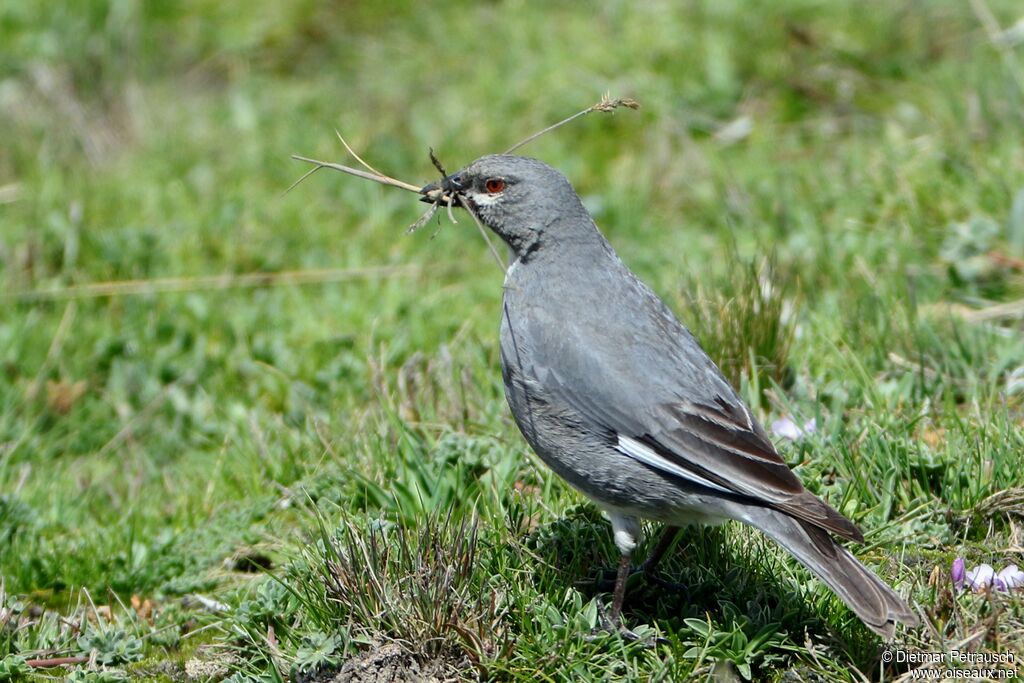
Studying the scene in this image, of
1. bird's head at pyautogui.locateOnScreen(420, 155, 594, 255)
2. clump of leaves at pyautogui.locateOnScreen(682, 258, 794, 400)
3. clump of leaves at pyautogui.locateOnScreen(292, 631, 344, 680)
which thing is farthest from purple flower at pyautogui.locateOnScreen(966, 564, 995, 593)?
clump of leaves at pyautogui.locateOnScreen(292, 631, 344, 680)

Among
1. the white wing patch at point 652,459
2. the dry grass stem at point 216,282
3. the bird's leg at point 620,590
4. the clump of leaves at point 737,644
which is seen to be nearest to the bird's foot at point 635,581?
the bird's leg at point 620,590

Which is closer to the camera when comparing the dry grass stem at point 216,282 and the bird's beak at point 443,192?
the bird's beak at point 443,192

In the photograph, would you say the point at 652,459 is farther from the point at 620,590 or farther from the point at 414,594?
the point at 414,594

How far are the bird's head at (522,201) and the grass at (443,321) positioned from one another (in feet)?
2.88

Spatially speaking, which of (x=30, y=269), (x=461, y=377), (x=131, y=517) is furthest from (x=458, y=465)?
(x=30, y=269)

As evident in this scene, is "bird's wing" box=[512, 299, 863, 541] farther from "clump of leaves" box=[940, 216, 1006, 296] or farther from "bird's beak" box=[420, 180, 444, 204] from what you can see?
A: "clump of leaves" box=[940, 216, 1006, 296]

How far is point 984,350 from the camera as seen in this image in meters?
5.27

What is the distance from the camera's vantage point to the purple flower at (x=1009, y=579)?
3871mm

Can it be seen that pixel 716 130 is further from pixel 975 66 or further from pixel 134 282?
pixel 134 282

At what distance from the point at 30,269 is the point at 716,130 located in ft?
14.3

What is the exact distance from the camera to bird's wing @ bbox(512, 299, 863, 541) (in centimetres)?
382

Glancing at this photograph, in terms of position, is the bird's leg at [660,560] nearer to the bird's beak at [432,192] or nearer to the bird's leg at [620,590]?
the bird's leg at [620,590]

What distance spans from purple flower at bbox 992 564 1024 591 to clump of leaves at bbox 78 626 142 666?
9.47 feet

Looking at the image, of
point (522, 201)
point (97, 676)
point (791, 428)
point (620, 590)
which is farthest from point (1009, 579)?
point (97, 676)
